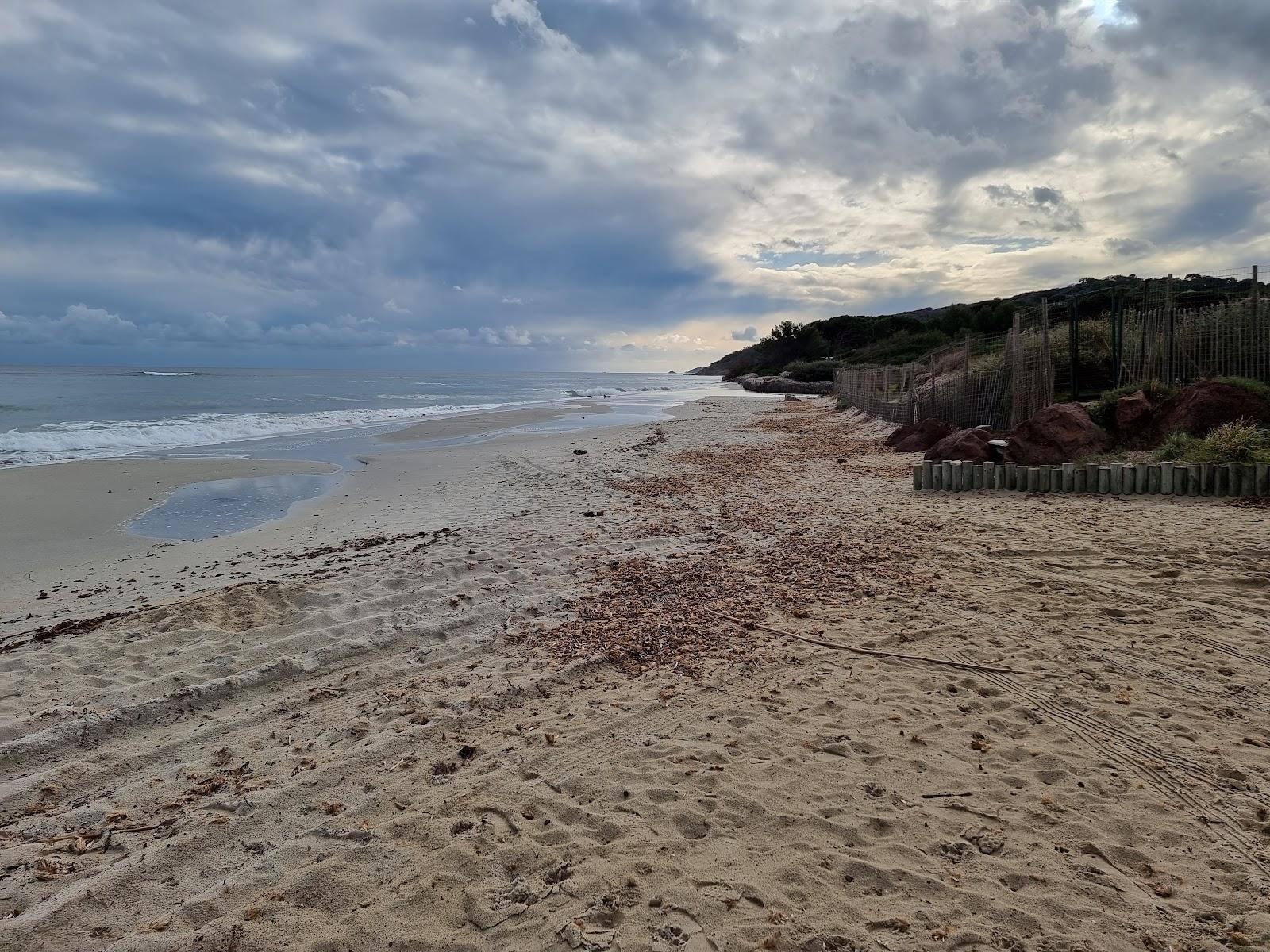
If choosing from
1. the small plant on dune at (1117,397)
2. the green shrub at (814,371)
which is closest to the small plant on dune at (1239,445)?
the small plant on dune at (1117,397)

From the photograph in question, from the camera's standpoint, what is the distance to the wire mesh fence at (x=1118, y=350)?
37.5ft

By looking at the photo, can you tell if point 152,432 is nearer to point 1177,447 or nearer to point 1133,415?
point 1133,415

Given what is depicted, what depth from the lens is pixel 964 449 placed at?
10789 mm

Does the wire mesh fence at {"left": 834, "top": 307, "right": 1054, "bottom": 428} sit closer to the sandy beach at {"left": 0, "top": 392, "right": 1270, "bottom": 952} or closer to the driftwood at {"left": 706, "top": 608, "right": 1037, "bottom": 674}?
the sandy beach at {"left": 0, "top": 392, "right": 1270, "bottom": 952}

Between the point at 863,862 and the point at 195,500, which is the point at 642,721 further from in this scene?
the point at 195,500

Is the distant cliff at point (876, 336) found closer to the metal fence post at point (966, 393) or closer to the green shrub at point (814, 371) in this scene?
the green shrub at point (814, 371)

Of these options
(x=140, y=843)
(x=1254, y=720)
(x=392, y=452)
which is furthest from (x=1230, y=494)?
(x=392, y=452)

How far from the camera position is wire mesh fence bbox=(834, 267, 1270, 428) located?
11.4 m

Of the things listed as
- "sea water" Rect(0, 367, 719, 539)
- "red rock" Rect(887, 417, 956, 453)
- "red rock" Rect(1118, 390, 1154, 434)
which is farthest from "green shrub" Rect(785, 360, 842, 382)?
"red rock" Rect(1118, 390, 1154, 434)

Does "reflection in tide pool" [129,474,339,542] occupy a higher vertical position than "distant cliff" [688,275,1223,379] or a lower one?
lower

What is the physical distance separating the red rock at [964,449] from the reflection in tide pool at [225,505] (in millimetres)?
10011

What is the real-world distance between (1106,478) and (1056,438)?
5.53 feet

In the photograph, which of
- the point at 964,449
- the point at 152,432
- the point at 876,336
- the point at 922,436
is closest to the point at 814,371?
the point at 876,336

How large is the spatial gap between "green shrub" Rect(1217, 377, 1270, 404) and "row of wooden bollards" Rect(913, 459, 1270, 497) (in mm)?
2914
